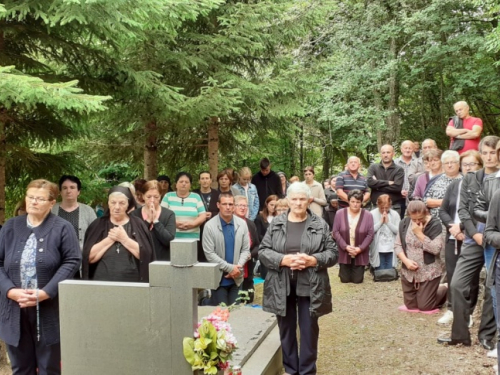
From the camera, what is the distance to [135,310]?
3533 millimetres

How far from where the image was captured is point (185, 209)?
7582mm

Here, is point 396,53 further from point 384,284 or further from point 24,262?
point 24,262

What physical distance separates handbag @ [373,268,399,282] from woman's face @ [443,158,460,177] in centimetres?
272

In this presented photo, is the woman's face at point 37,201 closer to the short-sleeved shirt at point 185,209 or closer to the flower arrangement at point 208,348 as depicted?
the flower arrangement at point 208,348

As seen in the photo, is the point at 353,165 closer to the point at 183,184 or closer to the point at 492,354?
the point at 183,184

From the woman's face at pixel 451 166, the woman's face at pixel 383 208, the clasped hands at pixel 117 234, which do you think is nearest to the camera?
the clasped hands at pixel 117 234

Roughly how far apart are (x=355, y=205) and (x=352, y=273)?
1.24 m

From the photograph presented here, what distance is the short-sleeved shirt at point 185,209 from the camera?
7566 millimetres

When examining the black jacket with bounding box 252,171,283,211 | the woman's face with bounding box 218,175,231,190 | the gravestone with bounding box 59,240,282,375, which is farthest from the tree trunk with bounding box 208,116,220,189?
the gravestone with bounding box 59,240,282,375

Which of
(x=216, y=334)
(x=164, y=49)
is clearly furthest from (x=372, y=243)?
(x=216, y=334)

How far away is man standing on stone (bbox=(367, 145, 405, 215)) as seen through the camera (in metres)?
9.59

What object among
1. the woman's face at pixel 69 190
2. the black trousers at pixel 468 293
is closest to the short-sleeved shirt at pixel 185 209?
the woman's face at pixel 69 190

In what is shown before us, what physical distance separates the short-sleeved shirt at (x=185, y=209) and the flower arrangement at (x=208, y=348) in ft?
13.7

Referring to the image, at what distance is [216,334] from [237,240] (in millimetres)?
3638
